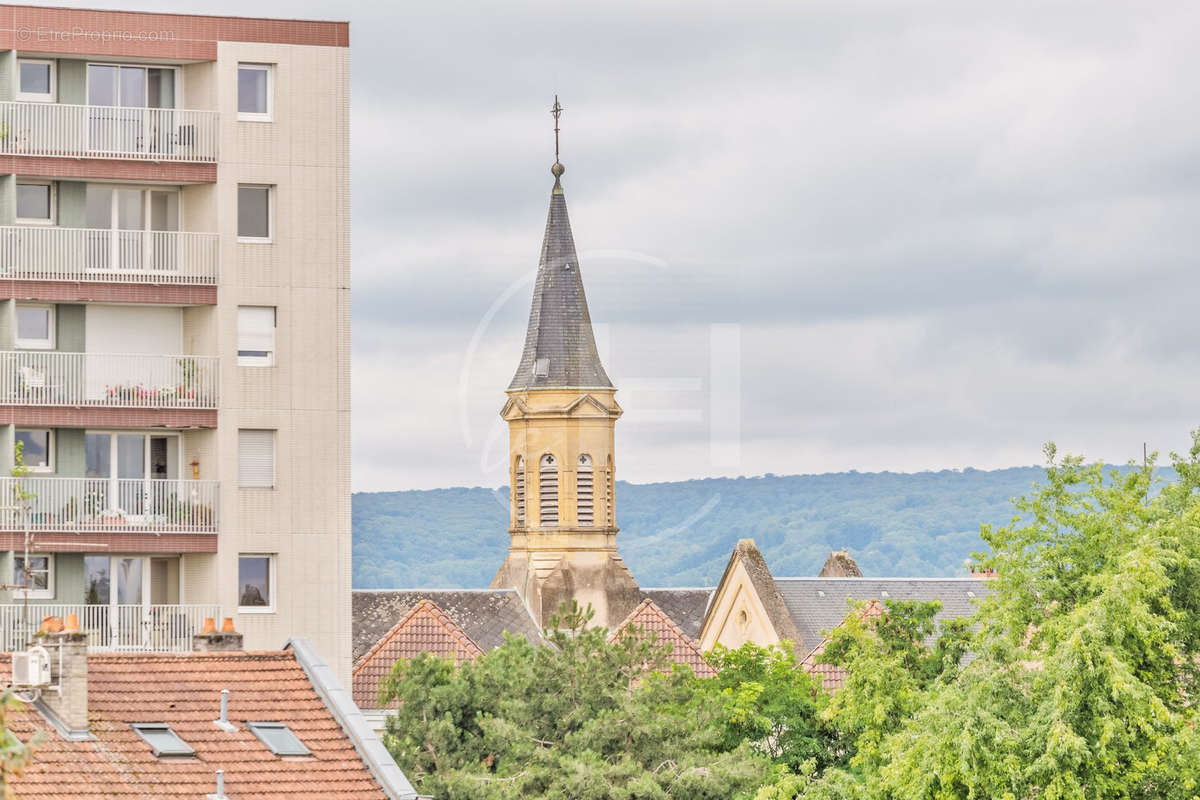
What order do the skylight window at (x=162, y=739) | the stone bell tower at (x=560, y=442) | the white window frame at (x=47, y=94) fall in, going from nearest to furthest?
the skylight window at (x=162, y=739) < the white window frame at (x=47, y=94) < the stone bell tower at (x=560, y=442)

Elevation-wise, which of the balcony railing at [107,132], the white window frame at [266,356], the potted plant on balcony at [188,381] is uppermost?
the balcony railing at [107,132]

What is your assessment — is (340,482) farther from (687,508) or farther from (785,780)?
(687,508)

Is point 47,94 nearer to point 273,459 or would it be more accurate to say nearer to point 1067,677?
point 273,459

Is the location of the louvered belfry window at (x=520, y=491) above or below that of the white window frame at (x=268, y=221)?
below

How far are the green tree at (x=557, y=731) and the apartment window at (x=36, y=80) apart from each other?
15.5m

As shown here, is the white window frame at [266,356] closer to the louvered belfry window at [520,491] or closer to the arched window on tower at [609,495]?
the arched window on tower at [609,495]

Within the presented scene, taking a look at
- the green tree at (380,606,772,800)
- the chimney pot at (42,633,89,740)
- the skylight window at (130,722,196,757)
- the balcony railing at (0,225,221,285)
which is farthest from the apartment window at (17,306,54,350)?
the chimney pot at (42,633,89,740)

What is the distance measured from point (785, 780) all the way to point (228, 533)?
13968mm

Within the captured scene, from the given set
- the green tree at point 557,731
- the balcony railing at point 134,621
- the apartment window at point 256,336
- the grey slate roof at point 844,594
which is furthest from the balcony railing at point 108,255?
the grey slate roof at point 844,594

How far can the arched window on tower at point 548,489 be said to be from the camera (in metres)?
114

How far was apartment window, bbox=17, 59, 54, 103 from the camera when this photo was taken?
50.7 metres

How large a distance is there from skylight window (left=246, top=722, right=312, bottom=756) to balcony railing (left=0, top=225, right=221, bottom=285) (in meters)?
18.4

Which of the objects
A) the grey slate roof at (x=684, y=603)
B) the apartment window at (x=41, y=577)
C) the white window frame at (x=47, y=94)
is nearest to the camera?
the apartment window at (x=41, y=577)

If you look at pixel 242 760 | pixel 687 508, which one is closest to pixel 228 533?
pixel 242 760
